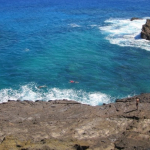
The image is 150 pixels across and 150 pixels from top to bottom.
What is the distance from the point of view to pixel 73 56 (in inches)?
2183

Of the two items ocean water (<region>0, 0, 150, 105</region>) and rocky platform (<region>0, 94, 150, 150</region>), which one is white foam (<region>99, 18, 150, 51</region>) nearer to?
ocean water (<region>0, 0, 150, 105</region>)

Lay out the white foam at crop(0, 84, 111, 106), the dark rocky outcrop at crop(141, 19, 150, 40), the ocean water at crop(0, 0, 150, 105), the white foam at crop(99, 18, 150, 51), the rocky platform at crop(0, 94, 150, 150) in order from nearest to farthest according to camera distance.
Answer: the rocky platform at crop(0, 94, 150, 150)
the white foam at crop(0, 84, 111, 106)
the ocean water at crop(0, 0, 150, 105)
the white foam at crop(99, 18, 150, 51)
the dark rocky outcrop at crop(141, 19, 150, 40)

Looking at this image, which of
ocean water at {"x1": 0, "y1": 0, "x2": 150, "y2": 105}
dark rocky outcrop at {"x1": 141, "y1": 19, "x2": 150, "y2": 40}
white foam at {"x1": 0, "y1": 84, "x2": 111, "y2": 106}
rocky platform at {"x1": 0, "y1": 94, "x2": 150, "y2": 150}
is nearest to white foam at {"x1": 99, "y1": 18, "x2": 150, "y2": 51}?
ocean water at {"x1": 0, "y1": 0, "x2": 150, "y2": 105}

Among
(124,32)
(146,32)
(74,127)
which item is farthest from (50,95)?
(124,32)

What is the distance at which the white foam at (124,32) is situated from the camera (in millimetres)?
62344

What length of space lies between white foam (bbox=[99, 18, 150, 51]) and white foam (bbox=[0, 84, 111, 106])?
25686 mm

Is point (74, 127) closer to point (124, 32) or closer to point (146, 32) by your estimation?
point (146, 32)

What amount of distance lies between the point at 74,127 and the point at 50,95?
1691 cm

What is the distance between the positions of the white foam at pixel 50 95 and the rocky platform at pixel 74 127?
648 centimetres

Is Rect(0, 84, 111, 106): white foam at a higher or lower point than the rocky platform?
higher

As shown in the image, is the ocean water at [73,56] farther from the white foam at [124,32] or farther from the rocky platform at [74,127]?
the rocky platform at [74,127]

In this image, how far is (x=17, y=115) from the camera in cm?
2991

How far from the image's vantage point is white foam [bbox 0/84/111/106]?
39875mm

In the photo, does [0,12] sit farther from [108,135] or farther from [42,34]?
[108,135]
